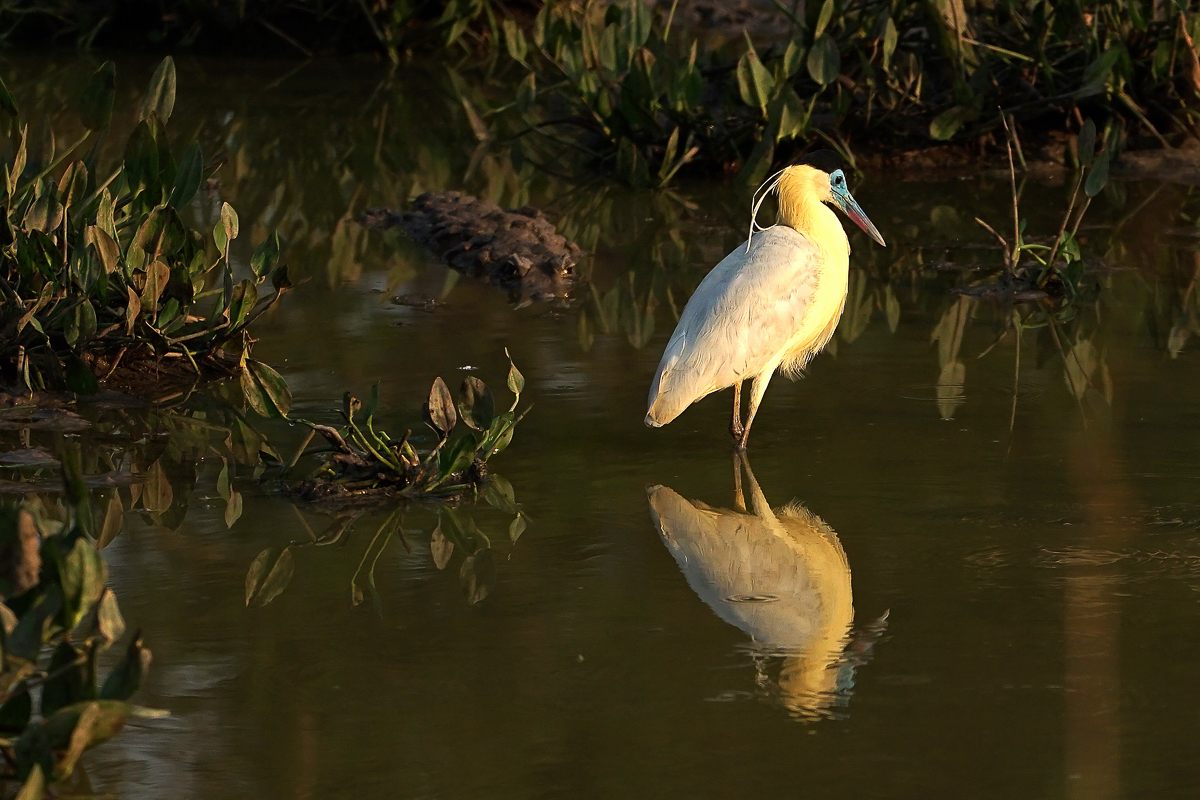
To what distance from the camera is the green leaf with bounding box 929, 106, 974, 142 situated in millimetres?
10016

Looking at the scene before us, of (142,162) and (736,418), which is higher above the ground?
(142,162)

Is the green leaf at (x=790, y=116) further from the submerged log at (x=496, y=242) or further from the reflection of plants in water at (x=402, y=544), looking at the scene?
the reflection of plants in water at (x=402, y=544)

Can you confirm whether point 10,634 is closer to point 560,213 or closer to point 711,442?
point 711,442

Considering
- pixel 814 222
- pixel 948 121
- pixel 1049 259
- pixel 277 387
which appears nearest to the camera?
pixel 277 387

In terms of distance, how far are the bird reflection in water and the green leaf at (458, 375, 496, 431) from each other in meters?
0.59

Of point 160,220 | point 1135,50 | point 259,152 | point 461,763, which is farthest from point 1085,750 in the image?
point 259,152

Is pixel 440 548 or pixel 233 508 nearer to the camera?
pixel 440 548

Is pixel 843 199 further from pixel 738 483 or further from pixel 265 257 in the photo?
pixel 265 257

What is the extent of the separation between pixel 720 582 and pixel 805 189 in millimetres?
2291

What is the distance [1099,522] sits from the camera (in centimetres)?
501

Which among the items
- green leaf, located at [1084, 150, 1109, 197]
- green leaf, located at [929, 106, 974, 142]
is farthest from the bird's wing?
green leaf, located at [929, 106, 974, 142]

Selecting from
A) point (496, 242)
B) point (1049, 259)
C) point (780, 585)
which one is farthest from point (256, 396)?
point (1049, 259)

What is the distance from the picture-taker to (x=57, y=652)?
A: 3.16 metres

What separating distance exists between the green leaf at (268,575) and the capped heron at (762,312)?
4.69 feet
